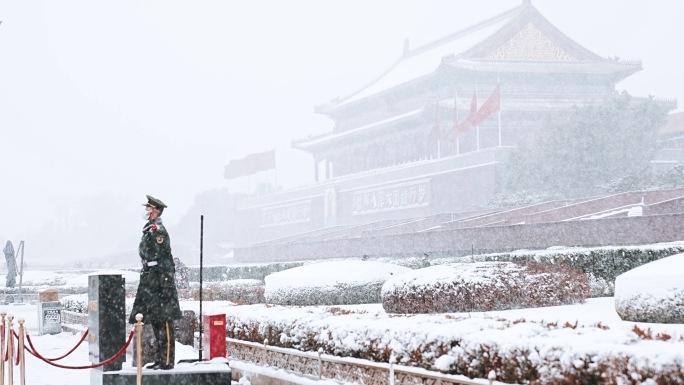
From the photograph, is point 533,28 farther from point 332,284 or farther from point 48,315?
point 332,284

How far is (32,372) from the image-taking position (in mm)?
11820

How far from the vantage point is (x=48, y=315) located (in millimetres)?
17641

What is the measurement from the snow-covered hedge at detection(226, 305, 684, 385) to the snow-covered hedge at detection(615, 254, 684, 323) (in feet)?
3.78

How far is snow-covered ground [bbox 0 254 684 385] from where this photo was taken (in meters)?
5.50

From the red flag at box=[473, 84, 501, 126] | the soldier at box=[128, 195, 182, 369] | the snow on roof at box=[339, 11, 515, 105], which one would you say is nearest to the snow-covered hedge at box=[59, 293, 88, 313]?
the soldier at box=[128, 195, 182, 369]

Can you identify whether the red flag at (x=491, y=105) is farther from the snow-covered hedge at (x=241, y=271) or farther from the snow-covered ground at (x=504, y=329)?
the snow-covered ground at (x=504, y=329)

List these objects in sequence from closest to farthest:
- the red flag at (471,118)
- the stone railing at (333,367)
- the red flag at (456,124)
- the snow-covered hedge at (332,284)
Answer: the stone railing at (333,367)
the snow-covered hedge at (332,284)
the red flag at (471,118)
the red flag at (456,124)

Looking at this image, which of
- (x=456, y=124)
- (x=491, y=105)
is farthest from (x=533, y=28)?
(x=491, y=105)

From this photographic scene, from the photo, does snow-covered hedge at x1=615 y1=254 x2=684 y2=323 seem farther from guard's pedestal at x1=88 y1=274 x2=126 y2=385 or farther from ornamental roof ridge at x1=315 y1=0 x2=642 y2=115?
ornamental roof ridge at x1=315 y1=0 x2=642 y2=115

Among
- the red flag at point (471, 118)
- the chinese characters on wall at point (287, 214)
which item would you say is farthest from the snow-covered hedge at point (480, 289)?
the chinese characters on wall at point (287, 214)

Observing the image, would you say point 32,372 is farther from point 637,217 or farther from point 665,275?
point 637,217

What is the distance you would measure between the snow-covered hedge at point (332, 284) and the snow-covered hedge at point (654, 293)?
5736 millimetres

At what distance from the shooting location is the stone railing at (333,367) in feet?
21.7

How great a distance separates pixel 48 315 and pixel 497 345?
13.3m
